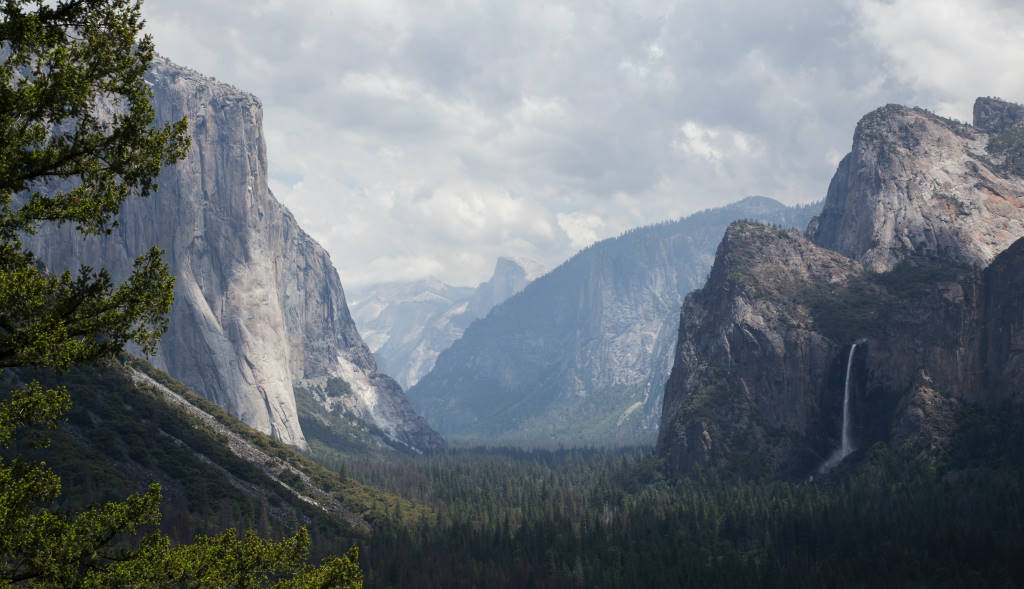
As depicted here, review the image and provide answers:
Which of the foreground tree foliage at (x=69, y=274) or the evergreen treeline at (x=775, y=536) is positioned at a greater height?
the foreground tree foliage at (x=69, y=274)

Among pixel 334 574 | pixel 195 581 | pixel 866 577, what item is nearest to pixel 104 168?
pixel 195 581

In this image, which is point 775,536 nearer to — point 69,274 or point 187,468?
point 187,468

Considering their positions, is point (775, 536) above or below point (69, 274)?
below

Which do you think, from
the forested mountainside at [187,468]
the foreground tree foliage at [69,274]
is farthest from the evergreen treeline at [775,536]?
the foreground tree foliage at [69,274]

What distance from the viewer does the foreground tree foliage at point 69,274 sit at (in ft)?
66.5

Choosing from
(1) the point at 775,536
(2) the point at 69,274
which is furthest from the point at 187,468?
(2) the point at 69,274

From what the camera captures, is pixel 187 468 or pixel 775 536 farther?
pixel 187 468

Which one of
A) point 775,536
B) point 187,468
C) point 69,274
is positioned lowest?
point 775,536

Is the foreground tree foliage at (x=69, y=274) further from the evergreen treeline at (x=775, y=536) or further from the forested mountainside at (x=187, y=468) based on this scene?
the evergreen treeline at (x=775, y=536)

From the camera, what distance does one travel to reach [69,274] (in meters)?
20.2

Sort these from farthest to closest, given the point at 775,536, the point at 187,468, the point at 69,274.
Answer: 1. the point at 187,468
2. the point at 775,536
3. the point at 69,274

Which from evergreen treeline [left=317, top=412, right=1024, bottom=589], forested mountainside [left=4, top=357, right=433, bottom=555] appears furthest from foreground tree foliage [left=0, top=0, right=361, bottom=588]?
evergreen treeline [left=317, top=412, right=1024, bottom=589]

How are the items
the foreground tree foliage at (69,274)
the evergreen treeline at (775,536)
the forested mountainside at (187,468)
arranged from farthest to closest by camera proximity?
1. the forested mountainside at (187,468)
2. the evergreen treeline at (775,536)
3. the foreground tree foliage at (69,274)

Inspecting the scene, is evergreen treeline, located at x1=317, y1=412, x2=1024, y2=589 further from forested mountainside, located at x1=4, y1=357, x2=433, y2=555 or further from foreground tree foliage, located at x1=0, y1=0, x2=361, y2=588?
foreground tree foliage, located at x1=0, y1=0, x2=361, y2=588
